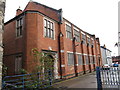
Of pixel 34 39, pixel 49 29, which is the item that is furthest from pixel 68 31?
pixel 34 39

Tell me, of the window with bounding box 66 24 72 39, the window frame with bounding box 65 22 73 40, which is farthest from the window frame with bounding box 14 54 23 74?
the window with bounding box 66 24 72 39

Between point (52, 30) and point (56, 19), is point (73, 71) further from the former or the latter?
point (56, 19)

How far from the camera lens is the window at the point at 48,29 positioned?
11631 millimetres

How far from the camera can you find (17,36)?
11.3 metres

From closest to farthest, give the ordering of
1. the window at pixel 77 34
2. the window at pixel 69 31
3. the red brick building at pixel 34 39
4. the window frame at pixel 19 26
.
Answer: the red brick building at pixel 34 39 → the window frame at pixel 19 26 → the window at pixel 69 31 → the window at pixel 77 34

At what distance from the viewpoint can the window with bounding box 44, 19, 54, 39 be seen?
38.2 feet

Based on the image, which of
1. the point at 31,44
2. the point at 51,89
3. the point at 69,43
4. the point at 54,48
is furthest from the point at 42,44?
the point at 69,43

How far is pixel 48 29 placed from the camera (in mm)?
11992

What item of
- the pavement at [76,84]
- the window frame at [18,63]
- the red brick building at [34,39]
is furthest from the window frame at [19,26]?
the pavement at [76,84]

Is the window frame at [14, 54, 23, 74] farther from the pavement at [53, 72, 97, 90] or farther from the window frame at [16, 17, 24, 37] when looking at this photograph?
the pavement at [53, 72, 97, 90]

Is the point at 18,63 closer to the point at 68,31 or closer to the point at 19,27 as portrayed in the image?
the point at 19,27

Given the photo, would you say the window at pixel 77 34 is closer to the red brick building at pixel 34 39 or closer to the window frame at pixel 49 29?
the red brick building at pixel 34 39

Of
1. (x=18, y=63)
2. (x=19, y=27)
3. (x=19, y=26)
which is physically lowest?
(x=18, y=63)

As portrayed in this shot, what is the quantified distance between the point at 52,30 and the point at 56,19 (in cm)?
225
